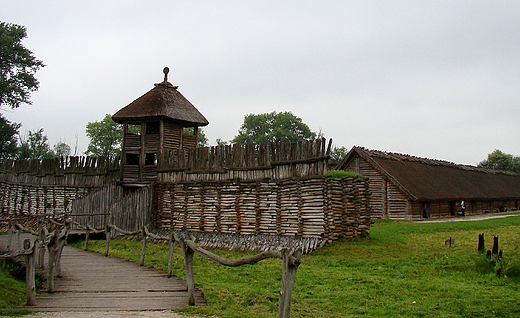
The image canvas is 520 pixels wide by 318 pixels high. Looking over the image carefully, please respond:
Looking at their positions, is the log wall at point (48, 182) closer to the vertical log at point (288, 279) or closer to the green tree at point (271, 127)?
the vertical log at point (288, 279)

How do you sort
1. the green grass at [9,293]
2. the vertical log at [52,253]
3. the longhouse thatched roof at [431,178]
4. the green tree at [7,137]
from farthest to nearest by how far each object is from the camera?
the green tree at [7,137], the longhouse thatched roof at [431,178], the vertical log at [52,253], the green grass at [9,293]

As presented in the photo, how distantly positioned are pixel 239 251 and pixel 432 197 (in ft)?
60.7

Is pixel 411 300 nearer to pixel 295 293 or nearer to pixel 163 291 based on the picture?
pixel 295 293

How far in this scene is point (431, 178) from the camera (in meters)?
35.3

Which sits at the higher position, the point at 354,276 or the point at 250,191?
the point at 250,191

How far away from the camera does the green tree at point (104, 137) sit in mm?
59594

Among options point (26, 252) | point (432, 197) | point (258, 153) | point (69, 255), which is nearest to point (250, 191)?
point (258, 153)

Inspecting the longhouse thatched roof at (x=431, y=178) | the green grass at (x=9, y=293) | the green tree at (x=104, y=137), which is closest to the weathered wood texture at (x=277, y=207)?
the green grass at (x=9, y=293)

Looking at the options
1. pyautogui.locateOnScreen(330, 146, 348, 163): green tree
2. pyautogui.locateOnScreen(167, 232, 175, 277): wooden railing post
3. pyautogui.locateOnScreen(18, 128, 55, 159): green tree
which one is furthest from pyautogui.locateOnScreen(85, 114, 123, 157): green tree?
pyautogui.locateOnScreen(167, 232, 175, 277): wooden railing post

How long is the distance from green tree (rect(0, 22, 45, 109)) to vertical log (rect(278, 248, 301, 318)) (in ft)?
140

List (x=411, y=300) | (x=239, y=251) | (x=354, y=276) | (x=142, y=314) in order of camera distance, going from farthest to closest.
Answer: (x=239, y=251) < (x=354, y=276) < (x=411, y=300) < (x=142, y=314)

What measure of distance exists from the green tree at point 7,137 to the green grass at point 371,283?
30.7 meters

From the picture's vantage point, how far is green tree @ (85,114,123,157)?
59594 mm

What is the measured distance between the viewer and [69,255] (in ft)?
49.0
